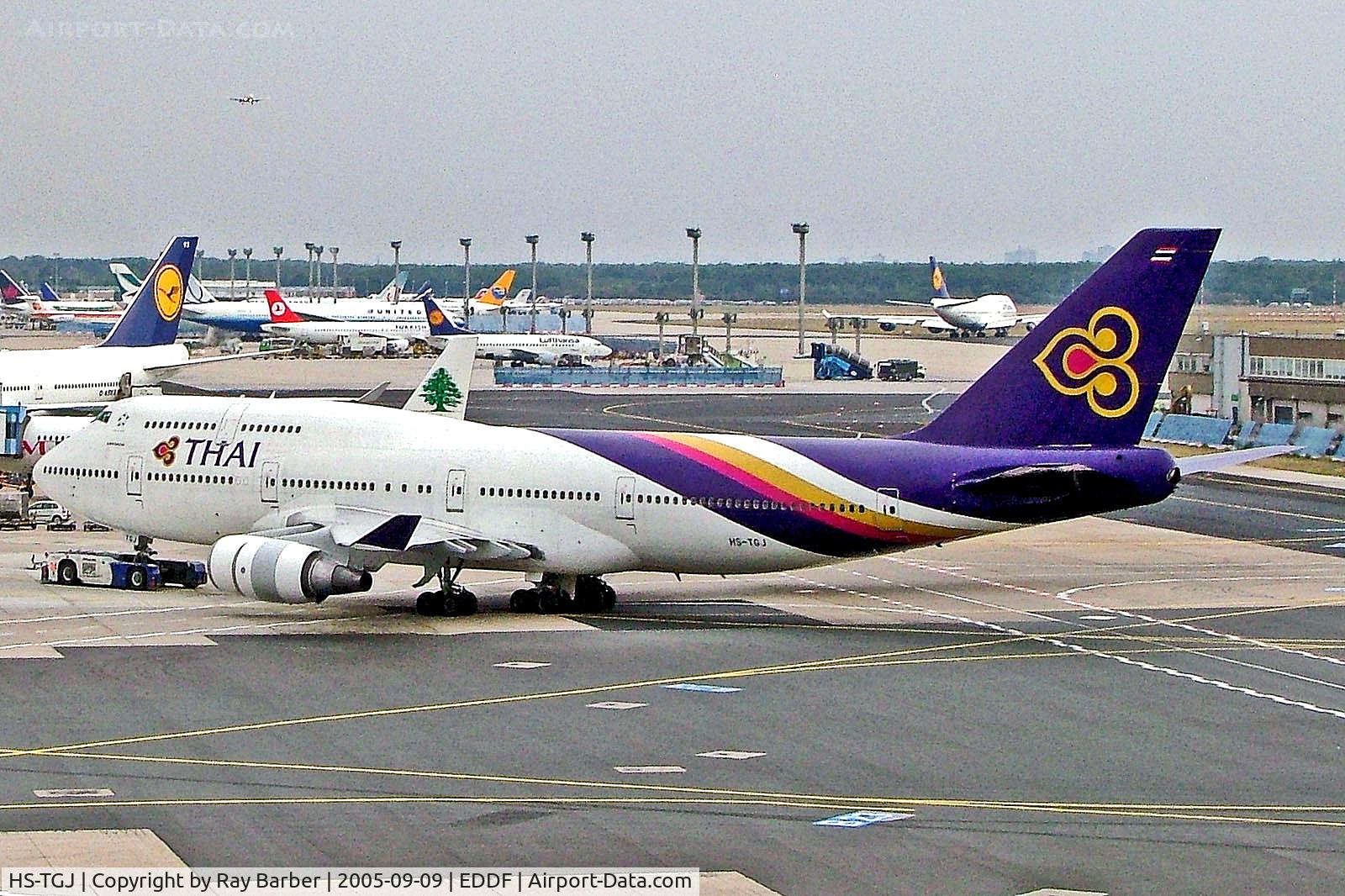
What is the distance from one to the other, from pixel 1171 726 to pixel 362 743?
15018mm

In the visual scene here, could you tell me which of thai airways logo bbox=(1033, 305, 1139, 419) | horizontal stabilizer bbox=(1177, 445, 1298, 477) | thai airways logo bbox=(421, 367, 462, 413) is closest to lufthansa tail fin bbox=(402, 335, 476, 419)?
thai airways logo bbox=(421, 367, 462, 413)

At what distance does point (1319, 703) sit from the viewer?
131 ft

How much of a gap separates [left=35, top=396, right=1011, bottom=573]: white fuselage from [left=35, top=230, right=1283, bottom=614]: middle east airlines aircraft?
0.19 feet

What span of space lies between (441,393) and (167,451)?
14.6 metres

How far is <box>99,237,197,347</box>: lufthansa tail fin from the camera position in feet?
350

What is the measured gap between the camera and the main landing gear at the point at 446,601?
5141cm

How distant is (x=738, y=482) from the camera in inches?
1991

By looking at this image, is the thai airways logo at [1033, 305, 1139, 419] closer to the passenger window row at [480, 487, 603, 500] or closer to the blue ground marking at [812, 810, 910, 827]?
the passenger window row at [480, 487, 603, 500]

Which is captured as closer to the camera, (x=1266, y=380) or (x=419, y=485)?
(x=419, y=485)

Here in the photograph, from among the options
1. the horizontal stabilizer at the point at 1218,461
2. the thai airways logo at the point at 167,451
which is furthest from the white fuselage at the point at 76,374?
the horizontal stabilizer at the point at 1218,461

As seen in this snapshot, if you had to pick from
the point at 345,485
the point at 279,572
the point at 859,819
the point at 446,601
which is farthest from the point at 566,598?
the point at 859,819

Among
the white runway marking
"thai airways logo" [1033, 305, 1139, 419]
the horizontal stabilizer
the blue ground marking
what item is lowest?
the blue ground marking

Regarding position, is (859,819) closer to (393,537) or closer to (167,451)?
(393,537)

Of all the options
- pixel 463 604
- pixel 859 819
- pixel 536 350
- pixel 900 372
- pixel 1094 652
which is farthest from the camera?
pixel 536 350
